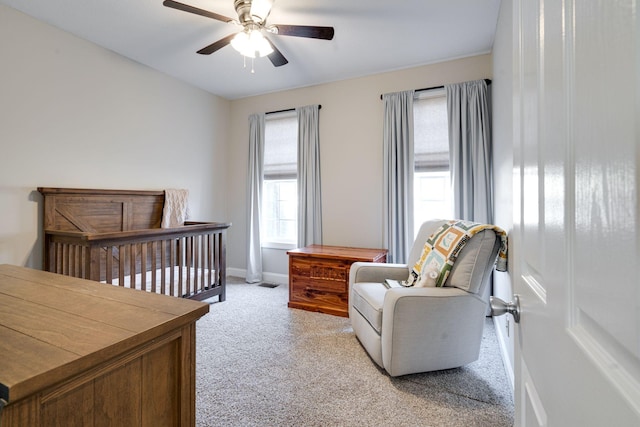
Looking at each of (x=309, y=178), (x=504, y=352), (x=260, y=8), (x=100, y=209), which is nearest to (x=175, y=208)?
(x=100, y=209)

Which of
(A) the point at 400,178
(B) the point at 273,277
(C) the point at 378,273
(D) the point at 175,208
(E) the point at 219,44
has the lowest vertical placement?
(B) the point at 273,277

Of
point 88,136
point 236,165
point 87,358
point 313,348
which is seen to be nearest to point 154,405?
point 87,358

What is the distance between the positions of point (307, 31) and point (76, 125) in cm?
237

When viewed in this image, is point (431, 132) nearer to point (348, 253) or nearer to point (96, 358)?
point (348, 253)

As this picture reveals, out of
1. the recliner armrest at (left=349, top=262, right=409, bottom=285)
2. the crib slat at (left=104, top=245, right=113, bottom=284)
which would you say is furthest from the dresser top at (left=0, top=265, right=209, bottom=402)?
the recliner armrest at (left=349, top=262, right=409, bottom=285)

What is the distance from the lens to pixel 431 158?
3320mm

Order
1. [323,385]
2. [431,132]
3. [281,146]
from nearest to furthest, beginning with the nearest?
[323,385], [431,132], [281,146]

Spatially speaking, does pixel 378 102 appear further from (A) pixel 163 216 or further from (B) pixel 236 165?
(A) pixel 163 216

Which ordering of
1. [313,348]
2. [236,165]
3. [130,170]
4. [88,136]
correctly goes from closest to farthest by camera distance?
[313,348] < [88,136] < [130,170] < [236,165]

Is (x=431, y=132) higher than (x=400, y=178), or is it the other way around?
(x=431, y=132)

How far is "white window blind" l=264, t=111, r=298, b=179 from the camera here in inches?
162

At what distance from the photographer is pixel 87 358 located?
653mm

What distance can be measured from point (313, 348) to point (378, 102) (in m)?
2.77

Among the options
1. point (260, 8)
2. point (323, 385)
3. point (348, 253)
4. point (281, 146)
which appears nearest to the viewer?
point (323, 385)
